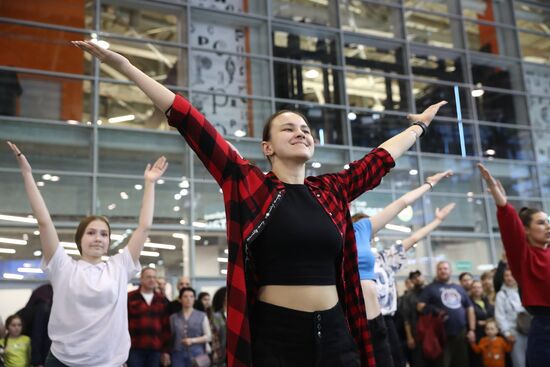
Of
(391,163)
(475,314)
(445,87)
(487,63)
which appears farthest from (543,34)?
(391,163)

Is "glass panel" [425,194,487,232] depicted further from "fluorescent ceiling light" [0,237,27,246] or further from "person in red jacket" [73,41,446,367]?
"person in red jacket" [73,41,446,367]

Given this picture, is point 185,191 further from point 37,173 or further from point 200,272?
point 37,173

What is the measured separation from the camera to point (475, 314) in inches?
335

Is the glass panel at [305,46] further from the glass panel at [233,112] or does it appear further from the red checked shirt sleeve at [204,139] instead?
the red checked shirt sleeve at [204,139]

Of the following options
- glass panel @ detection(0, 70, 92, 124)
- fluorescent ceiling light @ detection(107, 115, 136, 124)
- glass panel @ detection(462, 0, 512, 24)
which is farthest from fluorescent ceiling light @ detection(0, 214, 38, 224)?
glass panel @ detection(462, 0, 512, 24)

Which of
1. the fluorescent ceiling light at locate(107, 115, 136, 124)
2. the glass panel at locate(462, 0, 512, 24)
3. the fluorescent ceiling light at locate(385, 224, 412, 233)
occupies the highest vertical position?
the glass panel at locate(462, 0, 512, 24)

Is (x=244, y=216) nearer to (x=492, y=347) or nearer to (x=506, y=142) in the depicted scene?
(x=492, y=347)

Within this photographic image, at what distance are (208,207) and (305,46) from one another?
4.24 metres

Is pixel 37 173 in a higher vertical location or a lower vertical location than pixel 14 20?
lower

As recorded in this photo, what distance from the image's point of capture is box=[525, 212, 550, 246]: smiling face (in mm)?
4105

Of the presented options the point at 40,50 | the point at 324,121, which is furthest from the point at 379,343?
the point at 40,50

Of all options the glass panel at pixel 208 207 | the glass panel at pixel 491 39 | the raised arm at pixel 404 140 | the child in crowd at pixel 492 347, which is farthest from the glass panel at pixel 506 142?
the raised arm at pixel 404 140

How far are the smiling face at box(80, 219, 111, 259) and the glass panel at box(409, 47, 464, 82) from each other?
36.5 ft

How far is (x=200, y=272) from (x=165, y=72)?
3920mm
